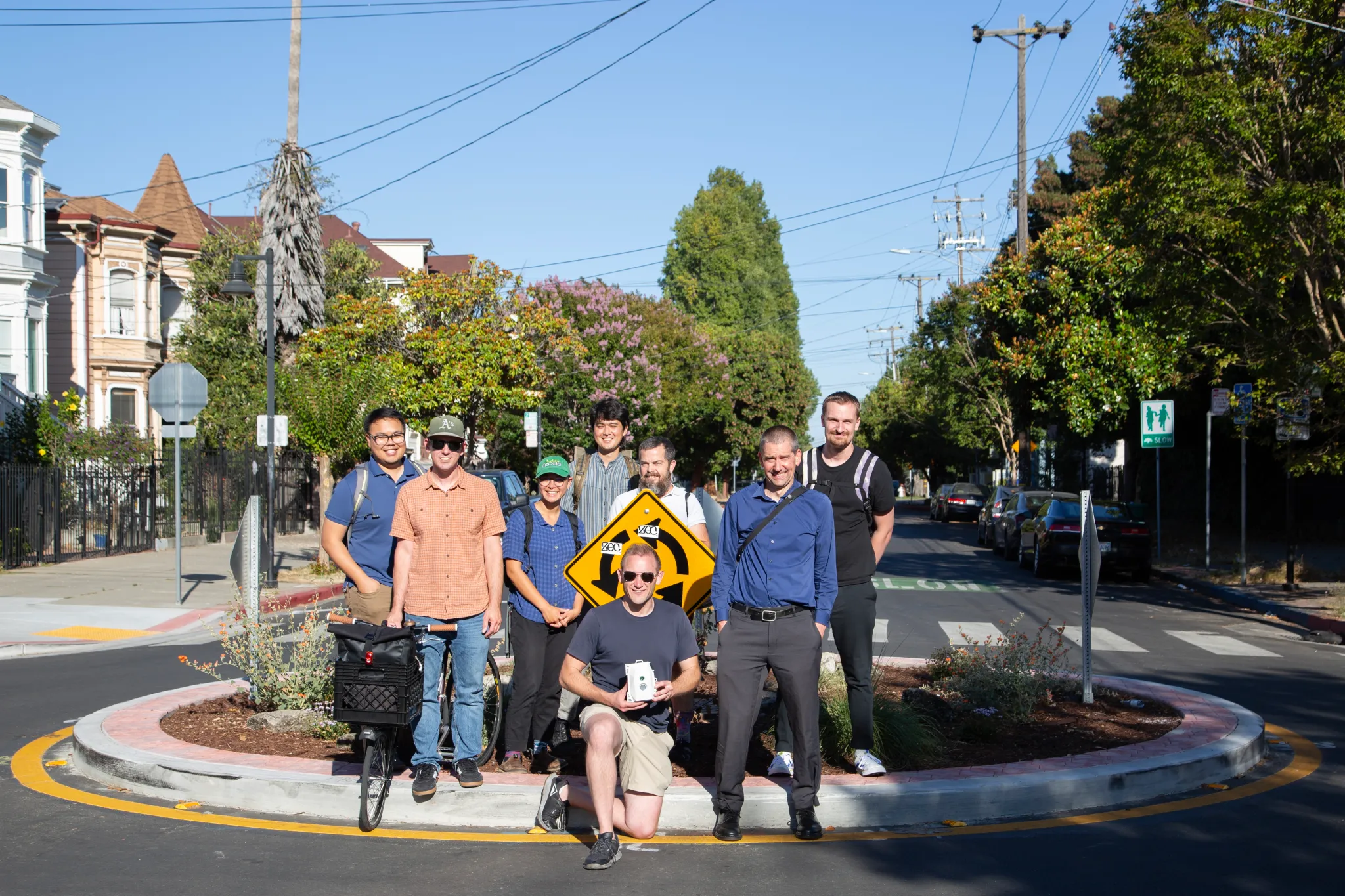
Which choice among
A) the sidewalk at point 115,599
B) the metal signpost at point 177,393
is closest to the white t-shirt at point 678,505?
the sidewalk at point 115,599

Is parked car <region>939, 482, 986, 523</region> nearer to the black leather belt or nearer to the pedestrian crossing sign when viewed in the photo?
the pedestrian crossing sign

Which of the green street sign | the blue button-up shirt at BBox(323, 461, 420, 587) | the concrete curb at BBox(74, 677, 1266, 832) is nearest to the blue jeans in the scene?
the concrete curb at BBox(74, 677, 1266, 832)

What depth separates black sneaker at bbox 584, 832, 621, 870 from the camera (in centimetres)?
561

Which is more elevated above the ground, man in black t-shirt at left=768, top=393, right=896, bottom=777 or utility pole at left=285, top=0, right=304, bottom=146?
utility pole at left=285, top=0, right=304, bottom=146

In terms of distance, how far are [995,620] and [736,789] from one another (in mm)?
10205

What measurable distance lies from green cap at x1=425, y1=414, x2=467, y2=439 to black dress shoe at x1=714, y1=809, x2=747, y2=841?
233cm

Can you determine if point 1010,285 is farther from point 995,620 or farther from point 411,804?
point 411,804

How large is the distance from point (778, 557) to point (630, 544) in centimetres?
111

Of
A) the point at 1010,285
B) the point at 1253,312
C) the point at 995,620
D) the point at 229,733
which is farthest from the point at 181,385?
the point at 1010,285

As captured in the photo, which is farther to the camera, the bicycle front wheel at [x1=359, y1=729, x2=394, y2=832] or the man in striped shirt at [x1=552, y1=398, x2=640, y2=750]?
the man in striped shirt at [x1=552, y1=398, x2=640, y2=750]

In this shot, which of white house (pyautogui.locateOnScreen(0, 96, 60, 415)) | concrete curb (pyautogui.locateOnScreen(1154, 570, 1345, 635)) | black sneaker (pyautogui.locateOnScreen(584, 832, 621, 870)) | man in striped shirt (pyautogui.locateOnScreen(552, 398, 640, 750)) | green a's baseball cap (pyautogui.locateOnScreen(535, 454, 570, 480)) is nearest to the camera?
black sneaker (pyautogui.locateOnScreen(584, 832, 621, 870))

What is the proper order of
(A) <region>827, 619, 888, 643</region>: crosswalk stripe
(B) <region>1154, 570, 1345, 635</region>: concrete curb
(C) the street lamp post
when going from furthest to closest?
(C) the street lamp post → (B) <region>1154, 570, 1345, 635</region>: concrete curb → (A) <region>827, 619, 888, 643</region>: crosswalk stripe

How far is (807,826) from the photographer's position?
6062mm

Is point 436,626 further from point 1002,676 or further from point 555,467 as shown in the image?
point 1002,676
